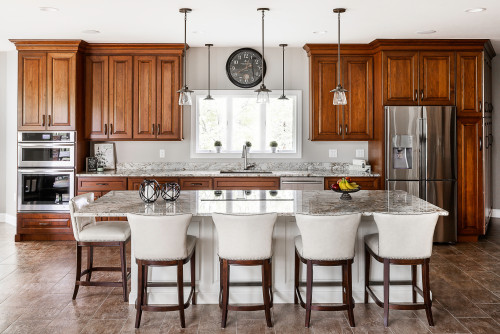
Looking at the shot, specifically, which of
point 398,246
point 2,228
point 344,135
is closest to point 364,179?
point 344,135

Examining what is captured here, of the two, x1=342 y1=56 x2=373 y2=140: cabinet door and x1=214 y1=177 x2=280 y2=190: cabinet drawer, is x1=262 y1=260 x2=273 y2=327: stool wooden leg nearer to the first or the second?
x1=214 y1=177 x2=280 y2=190: cabinet drawer

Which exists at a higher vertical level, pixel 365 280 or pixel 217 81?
pixel 217 81

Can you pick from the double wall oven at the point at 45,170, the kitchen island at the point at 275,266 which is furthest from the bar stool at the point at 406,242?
the double wall oven at the point at 45,170

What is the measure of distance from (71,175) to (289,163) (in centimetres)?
289

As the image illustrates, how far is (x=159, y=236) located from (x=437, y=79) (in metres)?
4.21

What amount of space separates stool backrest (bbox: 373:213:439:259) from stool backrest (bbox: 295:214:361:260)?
21cm

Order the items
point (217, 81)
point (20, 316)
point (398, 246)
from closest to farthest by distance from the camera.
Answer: point (398, 246) < point (20, 316) < point (217, 81)

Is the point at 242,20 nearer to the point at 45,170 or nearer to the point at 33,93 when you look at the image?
the point at 33,93

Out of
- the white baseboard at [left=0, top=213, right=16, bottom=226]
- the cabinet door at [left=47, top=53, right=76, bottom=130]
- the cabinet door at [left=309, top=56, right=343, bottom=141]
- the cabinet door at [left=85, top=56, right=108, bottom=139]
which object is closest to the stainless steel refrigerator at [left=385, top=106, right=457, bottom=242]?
the cabinet door at [left=309, top=56, right=343, bottom=141]

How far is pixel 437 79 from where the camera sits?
5504 millimetres

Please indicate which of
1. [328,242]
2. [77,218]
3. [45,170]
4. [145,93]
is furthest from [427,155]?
[45,170]

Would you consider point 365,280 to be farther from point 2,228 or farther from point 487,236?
point 2,228

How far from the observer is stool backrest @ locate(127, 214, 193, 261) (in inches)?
115

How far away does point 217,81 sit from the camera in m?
6.14
